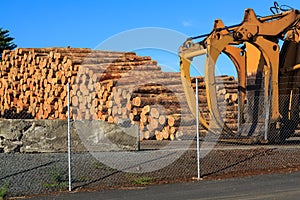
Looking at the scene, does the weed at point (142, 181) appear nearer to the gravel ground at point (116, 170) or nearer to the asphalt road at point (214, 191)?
the gravel ground at point (116, 170)

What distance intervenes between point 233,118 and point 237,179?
8.76 metres

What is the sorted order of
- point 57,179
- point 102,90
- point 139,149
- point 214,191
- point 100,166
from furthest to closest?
point 102,90
point 139,149
point 100,166
point 57,179
point 214,191

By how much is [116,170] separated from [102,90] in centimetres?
918

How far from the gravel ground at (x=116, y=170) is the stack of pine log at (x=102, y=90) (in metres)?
3.63

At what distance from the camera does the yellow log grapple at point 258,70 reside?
49.0 feet

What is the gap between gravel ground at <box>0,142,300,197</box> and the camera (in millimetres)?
10076

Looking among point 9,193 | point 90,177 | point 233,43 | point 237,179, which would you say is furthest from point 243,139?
point 9,193

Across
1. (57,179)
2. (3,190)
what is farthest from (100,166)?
(3,190)

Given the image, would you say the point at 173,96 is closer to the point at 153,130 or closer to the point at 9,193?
the point at 153,130

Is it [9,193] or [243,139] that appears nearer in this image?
[9,193]

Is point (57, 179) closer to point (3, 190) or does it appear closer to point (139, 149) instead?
point (3, 190)

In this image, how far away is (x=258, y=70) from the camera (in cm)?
1616

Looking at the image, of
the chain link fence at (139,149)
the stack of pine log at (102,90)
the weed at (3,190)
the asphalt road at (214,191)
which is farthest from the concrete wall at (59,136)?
the asphalt road at (214,191)

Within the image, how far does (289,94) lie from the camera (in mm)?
16094
